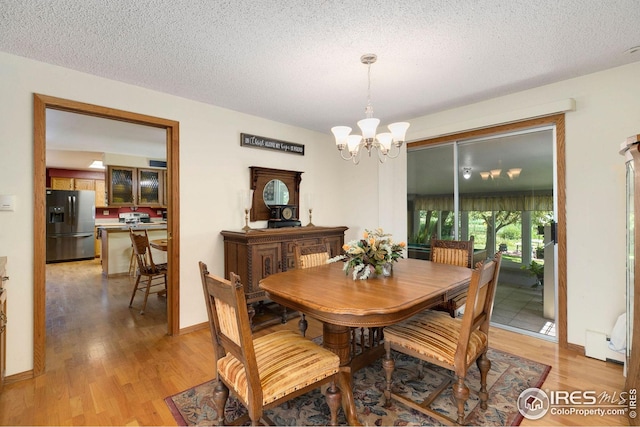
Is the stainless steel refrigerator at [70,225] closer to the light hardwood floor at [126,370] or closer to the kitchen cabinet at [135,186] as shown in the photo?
the kitchen cabinet at [135,186]

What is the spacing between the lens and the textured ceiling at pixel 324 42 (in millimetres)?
1729

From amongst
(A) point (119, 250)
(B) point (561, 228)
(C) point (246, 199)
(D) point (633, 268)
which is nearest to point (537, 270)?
(B) point (561, 228)

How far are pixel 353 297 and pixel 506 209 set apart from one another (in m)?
2.56

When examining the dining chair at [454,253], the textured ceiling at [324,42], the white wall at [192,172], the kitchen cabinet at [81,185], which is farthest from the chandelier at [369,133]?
the kitchen cabinet at [81,185]

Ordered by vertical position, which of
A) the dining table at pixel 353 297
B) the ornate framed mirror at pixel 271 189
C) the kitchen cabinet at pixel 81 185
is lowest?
the dining table at pixel 353 297

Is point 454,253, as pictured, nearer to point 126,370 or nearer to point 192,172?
point 192,172

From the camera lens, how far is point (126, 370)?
2326 mm

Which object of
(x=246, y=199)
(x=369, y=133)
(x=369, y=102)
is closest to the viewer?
(x=369, y=133)

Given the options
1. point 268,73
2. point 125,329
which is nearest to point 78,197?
point 125,329

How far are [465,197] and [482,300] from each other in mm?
2099

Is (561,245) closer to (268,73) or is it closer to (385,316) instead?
(385,316)

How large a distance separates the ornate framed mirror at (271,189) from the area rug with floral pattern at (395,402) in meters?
2.05

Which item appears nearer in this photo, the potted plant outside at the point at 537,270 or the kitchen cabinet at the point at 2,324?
the kitchen cabinet at the point at 2,324

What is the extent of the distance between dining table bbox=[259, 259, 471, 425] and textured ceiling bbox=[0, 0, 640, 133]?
165 centimetres
